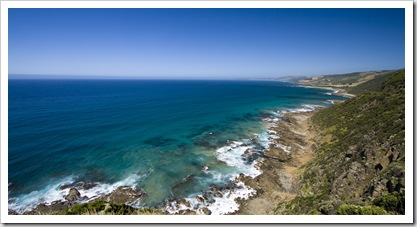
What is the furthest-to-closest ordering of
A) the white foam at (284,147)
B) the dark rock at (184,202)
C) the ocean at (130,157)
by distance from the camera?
the white foam at (284,147) → the ocean at (130,157) → the dark rock at (184,202)

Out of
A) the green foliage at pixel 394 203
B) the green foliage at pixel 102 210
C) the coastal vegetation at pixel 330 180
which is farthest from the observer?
the coastal vegetation at pixel 330 180

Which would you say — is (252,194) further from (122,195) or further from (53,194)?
(53,194)

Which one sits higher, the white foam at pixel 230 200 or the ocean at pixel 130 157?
the ocean at pixel 130 157

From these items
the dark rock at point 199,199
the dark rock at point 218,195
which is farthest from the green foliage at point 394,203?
the dark rock at point 199,199

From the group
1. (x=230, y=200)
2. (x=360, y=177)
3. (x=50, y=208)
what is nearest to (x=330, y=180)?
(x=360, y=177)

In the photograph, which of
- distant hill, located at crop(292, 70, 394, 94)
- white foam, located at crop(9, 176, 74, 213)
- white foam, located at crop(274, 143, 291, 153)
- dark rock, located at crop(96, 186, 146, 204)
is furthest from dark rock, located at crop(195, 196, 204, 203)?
distant hill, located at crop(292, 70, 394, 94)

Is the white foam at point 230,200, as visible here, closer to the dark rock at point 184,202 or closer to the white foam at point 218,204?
the white foam at point 218,204

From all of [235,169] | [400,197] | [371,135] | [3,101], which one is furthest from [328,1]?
[235,169]

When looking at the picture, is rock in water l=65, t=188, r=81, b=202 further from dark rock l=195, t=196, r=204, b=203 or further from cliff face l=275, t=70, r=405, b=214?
cliff face l=275, t=70, r=405, b=214

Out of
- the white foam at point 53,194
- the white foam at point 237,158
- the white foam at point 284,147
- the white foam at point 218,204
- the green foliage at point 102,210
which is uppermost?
the green foliage at point 102,210

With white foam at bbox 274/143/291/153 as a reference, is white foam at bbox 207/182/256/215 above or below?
below
